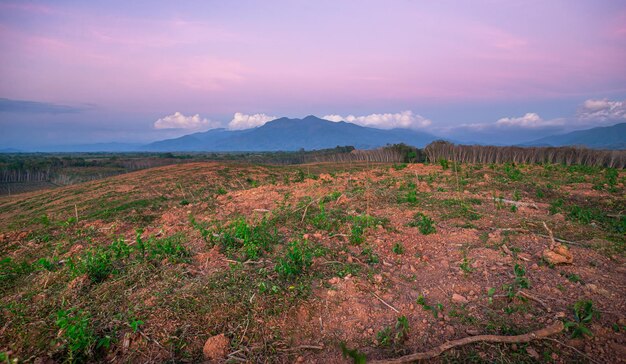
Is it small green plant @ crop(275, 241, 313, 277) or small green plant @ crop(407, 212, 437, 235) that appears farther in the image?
small green plant @ crop(407, 212, 437, 235)

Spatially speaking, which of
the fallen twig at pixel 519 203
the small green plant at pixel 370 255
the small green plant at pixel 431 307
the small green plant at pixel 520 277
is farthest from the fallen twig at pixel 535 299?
the fallen twig at pixel 519 203

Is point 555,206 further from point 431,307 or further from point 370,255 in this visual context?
point 431,307

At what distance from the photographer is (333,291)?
3406 mm

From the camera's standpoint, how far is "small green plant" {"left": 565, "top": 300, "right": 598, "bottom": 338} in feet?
8.57

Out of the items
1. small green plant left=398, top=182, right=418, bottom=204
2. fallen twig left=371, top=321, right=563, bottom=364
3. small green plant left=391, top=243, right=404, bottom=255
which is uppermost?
small green plant left=398, top=182, right=418, bottom=204

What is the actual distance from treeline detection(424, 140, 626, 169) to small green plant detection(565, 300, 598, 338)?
18841 mm

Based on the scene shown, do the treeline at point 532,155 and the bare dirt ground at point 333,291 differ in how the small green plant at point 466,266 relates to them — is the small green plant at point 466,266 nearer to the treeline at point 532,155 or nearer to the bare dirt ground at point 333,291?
the bare dirt ground at point 333,291

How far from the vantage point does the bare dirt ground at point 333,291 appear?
2.66 metres

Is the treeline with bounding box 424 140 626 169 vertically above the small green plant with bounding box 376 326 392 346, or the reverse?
the treeline with bounding box 424 140 626 169

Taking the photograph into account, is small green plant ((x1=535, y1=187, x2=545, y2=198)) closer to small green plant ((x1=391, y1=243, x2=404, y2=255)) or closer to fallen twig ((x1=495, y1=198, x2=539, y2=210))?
fallen twig ((x1=495, y1=198, x2=539, y2=210))

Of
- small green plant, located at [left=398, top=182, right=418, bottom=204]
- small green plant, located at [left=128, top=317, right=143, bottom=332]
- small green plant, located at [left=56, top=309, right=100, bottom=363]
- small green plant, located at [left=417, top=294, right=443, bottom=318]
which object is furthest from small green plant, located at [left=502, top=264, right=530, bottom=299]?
small green plant, located at [left=56, top=309, right=100, bottom=363]

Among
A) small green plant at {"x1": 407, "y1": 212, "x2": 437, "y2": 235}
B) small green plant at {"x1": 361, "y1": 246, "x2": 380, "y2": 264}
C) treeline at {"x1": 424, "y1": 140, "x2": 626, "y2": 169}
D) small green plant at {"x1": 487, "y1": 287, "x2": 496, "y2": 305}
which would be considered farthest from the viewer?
treeline at {"x1": 424, "y1": 140, "x2": 626, "y2": 169}

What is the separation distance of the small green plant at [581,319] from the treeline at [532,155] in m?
18.8

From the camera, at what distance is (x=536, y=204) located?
681 cm
